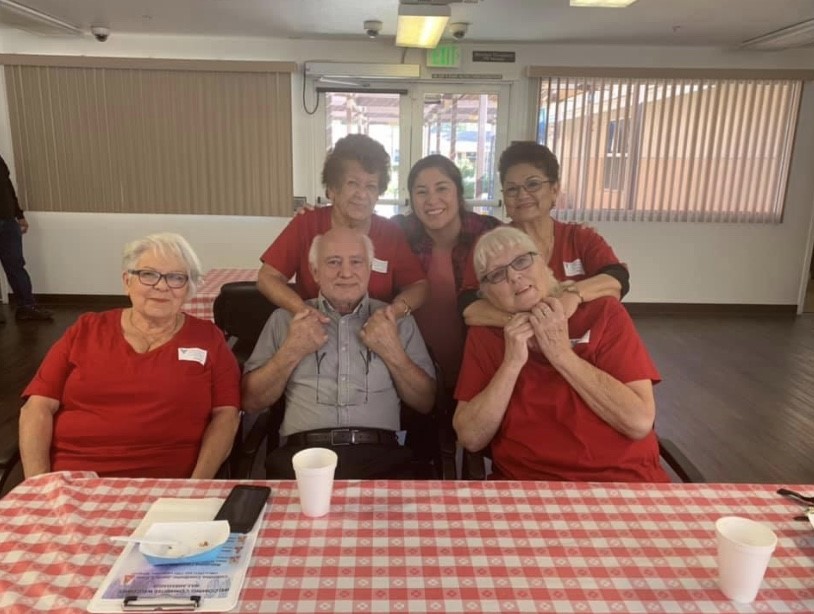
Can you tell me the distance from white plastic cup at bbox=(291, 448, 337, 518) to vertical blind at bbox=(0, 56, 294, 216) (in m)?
5.04

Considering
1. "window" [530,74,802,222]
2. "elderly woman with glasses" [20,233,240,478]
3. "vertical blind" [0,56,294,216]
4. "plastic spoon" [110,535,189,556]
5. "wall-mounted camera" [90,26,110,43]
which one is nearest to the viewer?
"plastic spoon" [110,535,189,556]

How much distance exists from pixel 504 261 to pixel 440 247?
80 cm

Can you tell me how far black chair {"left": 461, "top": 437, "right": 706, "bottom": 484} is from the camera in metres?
1.62

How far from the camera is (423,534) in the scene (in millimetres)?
1157

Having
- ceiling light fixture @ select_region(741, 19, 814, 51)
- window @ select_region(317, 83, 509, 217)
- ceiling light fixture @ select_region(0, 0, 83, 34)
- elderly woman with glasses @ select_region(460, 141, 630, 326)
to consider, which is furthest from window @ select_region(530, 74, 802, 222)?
ceiling light fixture @ select_region(0, 0, 83, 34)

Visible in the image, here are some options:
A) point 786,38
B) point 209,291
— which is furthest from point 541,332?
point 786,38

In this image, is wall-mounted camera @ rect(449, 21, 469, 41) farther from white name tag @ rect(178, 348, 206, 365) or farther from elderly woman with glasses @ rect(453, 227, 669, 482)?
white name tag @ rect(178, 348, 206, 365)

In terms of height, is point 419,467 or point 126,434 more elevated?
point 126,434

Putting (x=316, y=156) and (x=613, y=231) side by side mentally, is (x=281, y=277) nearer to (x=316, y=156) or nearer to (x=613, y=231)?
(x=316, y=156)

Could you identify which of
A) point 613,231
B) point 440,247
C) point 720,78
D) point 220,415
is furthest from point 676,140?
point 220,415

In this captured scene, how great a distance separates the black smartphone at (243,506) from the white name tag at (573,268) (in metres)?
1.44

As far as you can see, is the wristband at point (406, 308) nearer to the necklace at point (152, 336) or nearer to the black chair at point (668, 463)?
the black chair at point (668, 463)

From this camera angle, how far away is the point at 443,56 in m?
5.76

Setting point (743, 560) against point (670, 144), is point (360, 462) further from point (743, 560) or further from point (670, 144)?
point (670, 144)
